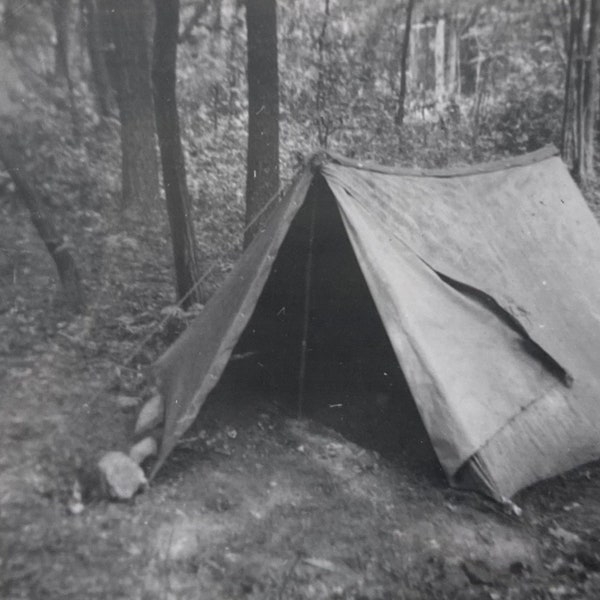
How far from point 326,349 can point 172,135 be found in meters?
2.29

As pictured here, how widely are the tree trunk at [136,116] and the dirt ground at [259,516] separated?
4.20 meters

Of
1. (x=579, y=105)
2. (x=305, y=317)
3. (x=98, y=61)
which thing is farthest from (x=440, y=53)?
(x=305, y=317)

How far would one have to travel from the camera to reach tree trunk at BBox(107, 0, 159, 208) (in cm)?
905

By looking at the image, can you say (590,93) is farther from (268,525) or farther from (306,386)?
(268,525)

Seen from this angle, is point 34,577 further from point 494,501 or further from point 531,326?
point 531,326

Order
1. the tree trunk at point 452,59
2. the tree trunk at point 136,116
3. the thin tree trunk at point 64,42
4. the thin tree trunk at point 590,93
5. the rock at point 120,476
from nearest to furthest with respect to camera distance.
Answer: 1. the rock at point 120,476
2. the tree trunk at point 136,116
3. the thin tree trunk at point 64,42
4. the thin tree trunk at point 590,93
5. the tree trunk at point 452,59

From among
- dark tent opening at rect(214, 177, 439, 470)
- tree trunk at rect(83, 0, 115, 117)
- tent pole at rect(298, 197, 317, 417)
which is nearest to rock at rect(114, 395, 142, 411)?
dark tent opening at rect(214, 177, 439, 470)

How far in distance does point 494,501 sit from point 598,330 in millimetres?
1879

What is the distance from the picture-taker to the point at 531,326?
15.7 feet

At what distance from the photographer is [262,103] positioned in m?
6.70

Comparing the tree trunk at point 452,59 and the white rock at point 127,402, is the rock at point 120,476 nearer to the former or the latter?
the white rock at point 127,402

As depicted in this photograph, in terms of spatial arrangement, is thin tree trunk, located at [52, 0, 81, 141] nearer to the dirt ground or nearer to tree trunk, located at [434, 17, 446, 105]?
the dirt ground

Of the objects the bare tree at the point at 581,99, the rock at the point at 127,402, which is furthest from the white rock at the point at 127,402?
the bare tree at the point at 581,99

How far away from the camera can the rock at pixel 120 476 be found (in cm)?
399
